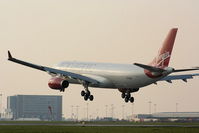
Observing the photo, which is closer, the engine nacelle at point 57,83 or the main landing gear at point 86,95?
the engine nacelle at point 57,83

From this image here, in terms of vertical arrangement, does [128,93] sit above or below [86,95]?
above

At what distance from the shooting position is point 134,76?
101625 millimetres

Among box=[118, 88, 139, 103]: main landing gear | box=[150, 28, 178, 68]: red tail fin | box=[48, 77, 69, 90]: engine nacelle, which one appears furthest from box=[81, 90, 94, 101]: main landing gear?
box=[150, 28, 178, 68]: red tail fin

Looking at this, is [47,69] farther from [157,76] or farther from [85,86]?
[157,76]

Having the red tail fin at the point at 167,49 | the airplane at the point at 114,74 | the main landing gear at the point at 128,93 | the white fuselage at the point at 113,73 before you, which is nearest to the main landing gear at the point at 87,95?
the airplane at the point at 114,74

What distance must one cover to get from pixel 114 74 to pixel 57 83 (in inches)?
427

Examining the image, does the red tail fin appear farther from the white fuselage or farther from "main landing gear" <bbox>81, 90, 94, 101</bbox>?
"main landing gear" <bbox>81, 90, 94, 101</bbox>

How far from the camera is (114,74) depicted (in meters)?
105

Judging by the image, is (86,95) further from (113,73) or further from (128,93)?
(128,93)

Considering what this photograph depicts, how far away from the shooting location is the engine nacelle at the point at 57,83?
107375 mm

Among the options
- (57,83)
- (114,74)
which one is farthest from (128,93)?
(57,83)

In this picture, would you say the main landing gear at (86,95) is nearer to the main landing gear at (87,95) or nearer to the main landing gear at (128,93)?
the main landing gear at (87,95)

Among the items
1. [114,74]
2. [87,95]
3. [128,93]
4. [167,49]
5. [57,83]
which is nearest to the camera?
[167,49]
